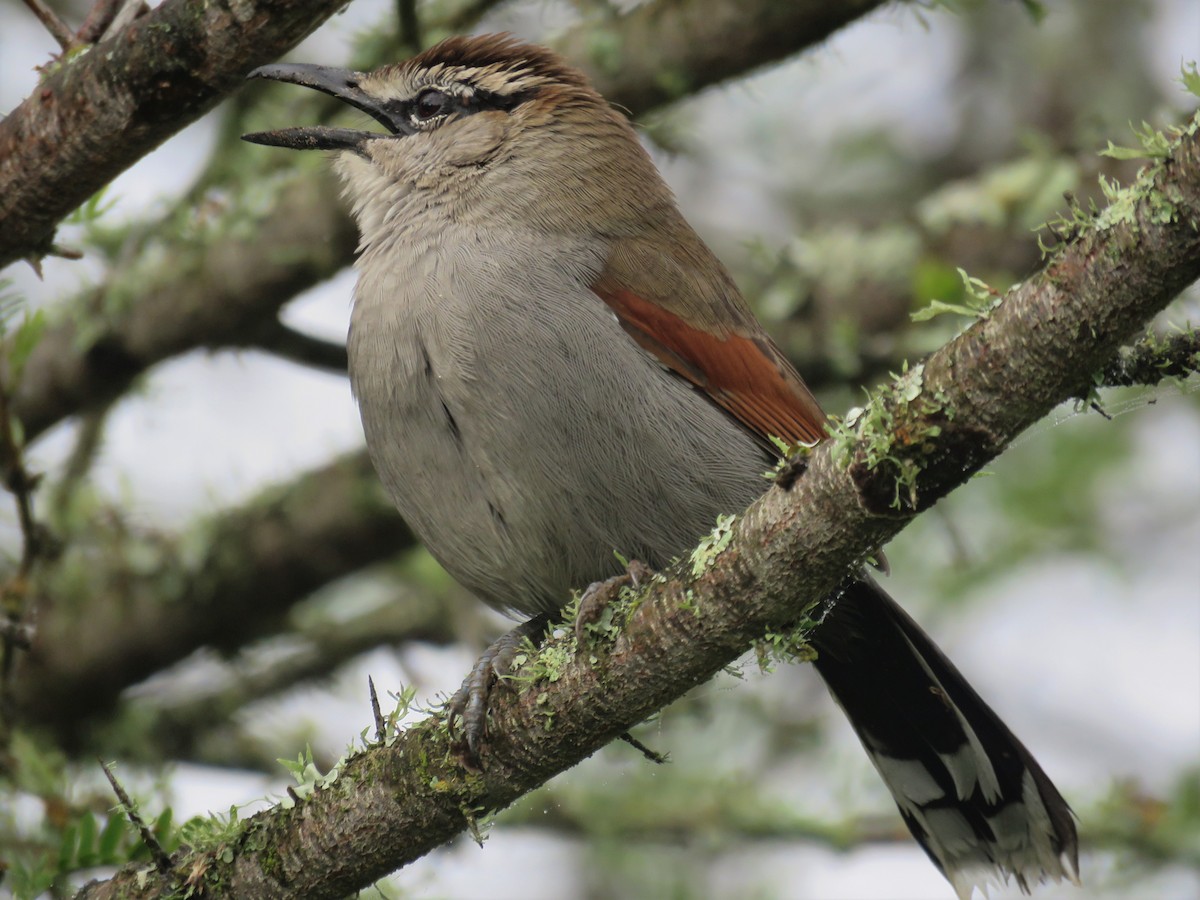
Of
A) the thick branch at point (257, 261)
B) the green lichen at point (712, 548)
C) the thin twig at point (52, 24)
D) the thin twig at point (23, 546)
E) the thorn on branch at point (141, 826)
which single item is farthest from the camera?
the thick branch at point (257, 261)

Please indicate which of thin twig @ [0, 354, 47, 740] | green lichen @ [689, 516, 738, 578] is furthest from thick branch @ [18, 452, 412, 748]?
green lichen @ [689, 516, 738, 578]

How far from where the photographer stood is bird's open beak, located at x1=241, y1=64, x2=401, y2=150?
15.4 feet

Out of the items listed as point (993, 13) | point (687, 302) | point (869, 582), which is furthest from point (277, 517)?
point (993, 13)

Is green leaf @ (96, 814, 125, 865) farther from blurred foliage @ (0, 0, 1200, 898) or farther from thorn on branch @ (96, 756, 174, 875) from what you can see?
thorn on branch @ (96, 756, 174, 875)

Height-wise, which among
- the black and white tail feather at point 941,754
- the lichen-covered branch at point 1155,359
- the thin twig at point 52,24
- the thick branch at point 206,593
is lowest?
the black and white tail feather at point 941,754

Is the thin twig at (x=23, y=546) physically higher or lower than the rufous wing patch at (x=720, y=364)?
higher

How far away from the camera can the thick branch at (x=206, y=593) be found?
583 centimetres

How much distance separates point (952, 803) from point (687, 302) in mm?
1875

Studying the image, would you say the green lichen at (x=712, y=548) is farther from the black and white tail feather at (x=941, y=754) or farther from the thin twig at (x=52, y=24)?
the thin twig at (x=52, y=24)

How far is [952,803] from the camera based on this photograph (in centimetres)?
449

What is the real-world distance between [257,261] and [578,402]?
208 cm

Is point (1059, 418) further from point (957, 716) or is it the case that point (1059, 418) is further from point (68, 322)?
point (68, 322)

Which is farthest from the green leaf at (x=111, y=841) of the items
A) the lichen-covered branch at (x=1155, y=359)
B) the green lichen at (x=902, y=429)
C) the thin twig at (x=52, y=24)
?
the lichen-covered branch at (x=1155, y=359)

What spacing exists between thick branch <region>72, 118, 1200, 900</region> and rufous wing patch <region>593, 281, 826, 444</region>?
129cm
